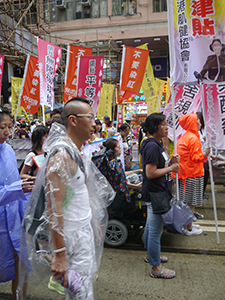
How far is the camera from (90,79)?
730cm

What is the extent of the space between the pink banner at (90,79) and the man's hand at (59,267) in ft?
19.7

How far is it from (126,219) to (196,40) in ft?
8.65

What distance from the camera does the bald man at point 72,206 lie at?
1438 mm

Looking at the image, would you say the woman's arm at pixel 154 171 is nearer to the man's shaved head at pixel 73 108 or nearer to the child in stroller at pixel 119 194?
the child in stroller at pixel 119 194

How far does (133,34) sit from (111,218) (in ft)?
58.6

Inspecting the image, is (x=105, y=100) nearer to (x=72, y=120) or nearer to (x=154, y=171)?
(x=154, y=171)

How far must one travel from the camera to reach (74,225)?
1.53m

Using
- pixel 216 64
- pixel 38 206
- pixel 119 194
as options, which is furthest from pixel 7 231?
pixel 216 64

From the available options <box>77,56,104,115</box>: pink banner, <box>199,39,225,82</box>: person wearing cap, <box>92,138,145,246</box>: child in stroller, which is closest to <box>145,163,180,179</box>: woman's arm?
<box>92,138,145,246</box>: child in stroller

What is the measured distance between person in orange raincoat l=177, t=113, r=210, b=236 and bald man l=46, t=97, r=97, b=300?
2641 millimetres

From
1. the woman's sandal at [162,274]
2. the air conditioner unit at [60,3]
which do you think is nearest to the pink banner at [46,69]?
the woman's sandal at [162,274]

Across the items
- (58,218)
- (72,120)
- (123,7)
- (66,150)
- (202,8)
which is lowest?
(58,218)

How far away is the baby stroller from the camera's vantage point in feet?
11.7

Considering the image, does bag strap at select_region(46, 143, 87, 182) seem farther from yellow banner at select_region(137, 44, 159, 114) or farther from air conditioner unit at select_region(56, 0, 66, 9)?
air conditioner unit at select_region(56, 0, 66, 9)
